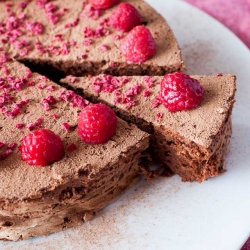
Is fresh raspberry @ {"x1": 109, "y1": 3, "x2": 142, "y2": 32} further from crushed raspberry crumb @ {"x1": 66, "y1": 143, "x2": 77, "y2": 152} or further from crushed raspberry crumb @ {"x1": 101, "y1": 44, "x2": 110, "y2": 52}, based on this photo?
crushed raspberry crumb @ {"x1": 66, "y1": 143, "x2": 77, "y2": 152}

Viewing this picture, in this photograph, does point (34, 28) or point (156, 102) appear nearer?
point (156, 102)

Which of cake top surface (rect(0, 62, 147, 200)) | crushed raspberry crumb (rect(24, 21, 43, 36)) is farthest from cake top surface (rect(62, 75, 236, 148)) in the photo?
crushed raspberry crumb (rect(24, 21, 43, 36))

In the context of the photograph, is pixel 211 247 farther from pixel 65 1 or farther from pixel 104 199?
pixel 65 1

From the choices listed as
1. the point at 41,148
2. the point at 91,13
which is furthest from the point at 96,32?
the point at 41,148

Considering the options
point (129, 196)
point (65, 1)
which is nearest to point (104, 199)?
point (129, 196)

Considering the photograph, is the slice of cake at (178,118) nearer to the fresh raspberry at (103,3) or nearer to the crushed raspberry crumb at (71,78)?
the crushed raspberry crumb at (71,78)

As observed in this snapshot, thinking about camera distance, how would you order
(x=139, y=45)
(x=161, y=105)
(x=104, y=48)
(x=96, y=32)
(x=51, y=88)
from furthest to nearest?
(x=96, y=32)
(x=104, y=48)
(x=139, y=45)
(x=51, y=88)
(x=161, y=105)

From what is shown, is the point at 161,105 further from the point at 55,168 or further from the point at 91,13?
the point at 91,13
